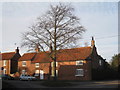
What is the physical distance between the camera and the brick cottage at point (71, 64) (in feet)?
139

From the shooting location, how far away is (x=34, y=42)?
32438mm

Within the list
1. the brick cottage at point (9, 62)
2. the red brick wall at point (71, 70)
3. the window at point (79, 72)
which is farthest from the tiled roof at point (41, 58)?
the brick cottage at point (9, 62)

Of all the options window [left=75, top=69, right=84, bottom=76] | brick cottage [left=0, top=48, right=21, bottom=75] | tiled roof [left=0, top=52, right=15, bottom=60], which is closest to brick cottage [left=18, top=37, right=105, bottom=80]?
window [left=75, top=69, right=84, bottom=76]

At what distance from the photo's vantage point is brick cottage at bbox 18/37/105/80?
139 feet

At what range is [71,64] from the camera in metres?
44.6

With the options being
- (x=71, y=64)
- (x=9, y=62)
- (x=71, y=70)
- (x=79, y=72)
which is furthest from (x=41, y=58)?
(x=79, y=72)

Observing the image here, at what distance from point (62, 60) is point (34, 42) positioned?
15.4 m

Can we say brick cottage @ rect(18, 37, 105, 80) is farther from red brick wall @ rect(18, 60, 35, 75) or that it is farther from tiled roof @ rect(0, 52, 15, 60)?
tiled roof @ rect(0, 52, 15, 60)

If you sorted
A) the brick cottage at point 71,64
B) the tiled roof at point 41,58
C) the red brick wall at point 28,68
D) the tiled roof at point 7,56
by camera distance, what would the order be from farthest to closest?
the tiled roof at point 7,56
the red brick wall at point 28,68
the tiled roof at point 41,58
the brick cottage at point 71,64

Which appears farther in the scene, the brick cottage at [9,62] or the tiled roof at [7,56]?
the tiled roof at [7,56]

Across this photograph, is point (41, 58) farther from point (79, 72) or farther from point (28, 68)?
point (79, 72)

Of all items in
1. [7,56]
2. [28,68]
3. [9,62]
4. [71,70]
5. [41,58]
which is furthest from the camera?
[7,56]

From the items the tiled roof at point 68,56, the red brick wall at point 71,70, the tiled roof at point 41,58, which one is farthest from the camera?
the tiled roof at point 41,58

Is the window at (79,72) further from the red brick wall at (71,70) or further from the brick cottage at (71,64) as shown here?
the red brick wall at (71,70)
